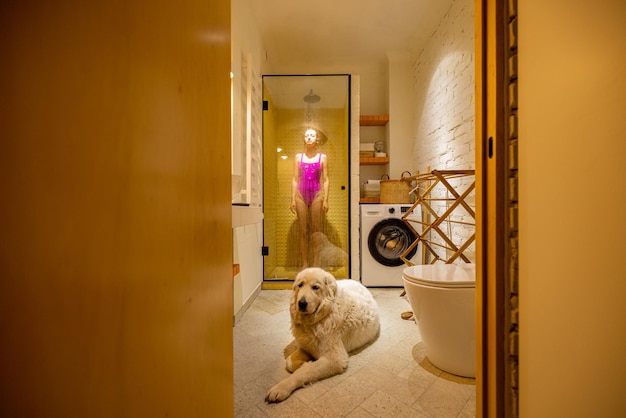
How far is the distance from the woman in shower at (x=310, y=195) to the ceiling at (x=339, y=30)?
1.29 m

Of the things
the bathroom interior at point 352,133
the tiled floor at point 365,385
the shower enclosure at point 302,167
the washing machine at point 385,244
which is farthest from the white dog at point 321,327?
the shower enclosure at point 302,167

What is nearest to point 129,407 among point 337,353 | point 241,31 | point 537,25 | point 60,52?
point 60,52

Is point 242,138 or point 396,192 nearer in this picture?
point 242,138

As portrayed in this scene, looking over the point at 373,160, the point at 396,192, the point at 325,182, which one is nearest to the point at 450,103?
the point at 396,192

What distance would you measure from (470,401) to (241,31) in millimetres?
3203

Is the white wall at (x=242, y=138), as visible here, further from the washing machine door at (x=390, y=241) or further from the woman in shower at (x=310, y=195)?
the washing machine door at (x=390, y=241)

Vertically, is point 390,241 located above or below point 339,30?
below

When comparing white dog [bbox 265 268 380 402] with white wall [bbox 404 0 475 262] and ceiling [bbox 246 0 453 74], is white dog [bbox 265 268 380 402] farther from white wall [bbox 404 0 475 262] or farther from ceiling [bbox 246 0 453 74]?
ceiling [bbox 246 0 453 74]

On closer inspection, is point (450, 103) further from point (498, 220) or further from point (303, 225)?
point (498, 220)

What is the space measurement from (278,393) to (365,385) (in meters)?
0.48

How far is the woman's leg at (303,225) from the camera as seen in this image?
3.51 meters

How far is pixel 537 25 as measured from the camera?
67 cm

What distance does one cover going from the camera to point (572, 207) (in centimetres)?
62

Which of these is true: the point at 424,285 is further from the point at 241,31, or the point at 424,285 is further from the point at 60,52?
the point at 241,31
